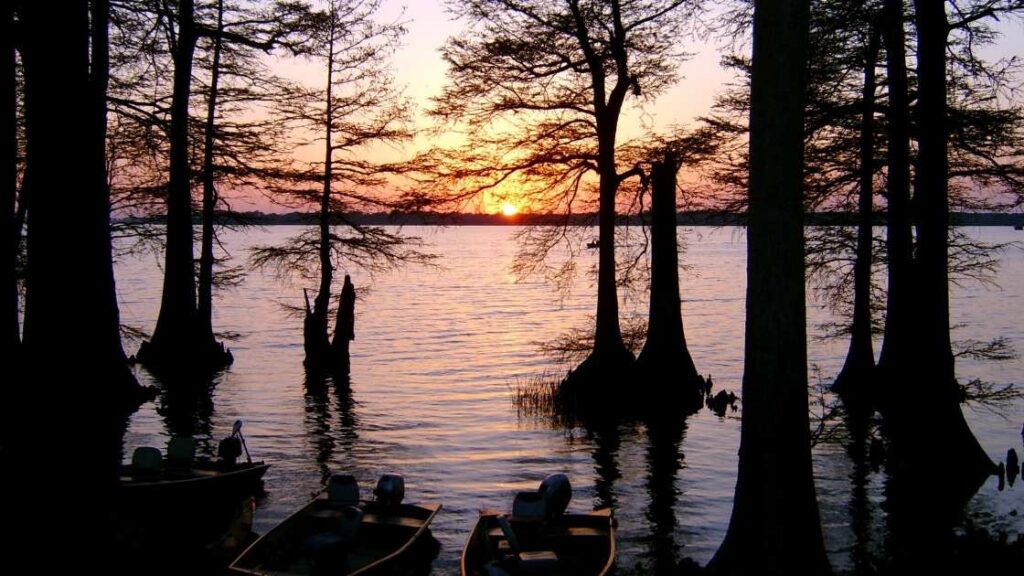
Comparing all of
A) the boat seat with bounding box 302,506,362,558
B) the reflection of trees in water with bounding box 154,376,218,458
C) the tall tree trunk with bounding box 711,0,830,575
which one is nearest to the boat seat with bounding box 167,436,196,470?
the boat seat with bounding box 302,506,362,558

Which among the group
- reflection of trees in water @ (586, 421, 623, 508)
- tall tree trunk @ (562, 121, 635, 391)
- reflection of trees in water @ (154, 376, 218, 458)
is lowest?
reflection of trees in water @ (586, 421, 623, 508)

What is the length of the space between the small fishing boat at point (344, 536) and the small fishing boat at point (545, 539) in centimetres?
90

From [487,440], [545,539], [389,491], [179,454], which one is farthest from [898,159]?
[179,454]

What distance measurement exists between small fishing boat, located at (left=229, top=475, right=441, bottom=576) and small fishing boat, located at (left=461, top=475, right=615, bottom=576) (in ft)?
2.94

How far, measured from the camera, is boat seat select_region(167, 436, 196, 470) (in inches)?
560

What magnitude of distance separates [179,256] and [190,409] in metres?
6.77

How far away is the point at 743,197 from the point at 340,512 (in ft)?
52.6

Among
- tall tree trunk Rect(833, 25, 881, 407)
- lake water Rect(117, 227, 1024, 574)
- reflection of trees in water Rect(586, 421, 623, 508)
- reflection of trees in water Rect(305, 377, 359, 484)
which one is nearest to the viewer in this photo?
lake water Rect(117, 227, 1024, 574)

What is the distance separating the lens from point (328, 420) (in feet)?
80.9

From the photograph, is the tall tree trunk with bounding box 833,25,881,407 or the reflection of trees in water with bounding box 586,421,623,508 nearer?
the reflection of trees in water with bounding box 586,421,623,508

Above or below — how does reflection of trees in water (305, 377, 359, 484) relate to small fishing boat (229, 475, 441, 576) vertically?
below

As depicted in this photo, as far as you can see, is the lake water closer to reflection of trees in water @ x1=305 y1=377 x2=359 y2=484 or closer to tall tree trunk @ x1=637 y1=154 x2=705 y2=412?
reflection of trees in water @ x1=305 y1=377 x2=359 y2=484

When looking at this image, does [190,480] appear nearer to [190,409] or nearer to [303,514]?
[303,514]

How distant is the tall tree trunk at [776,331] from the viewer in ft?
27.9
